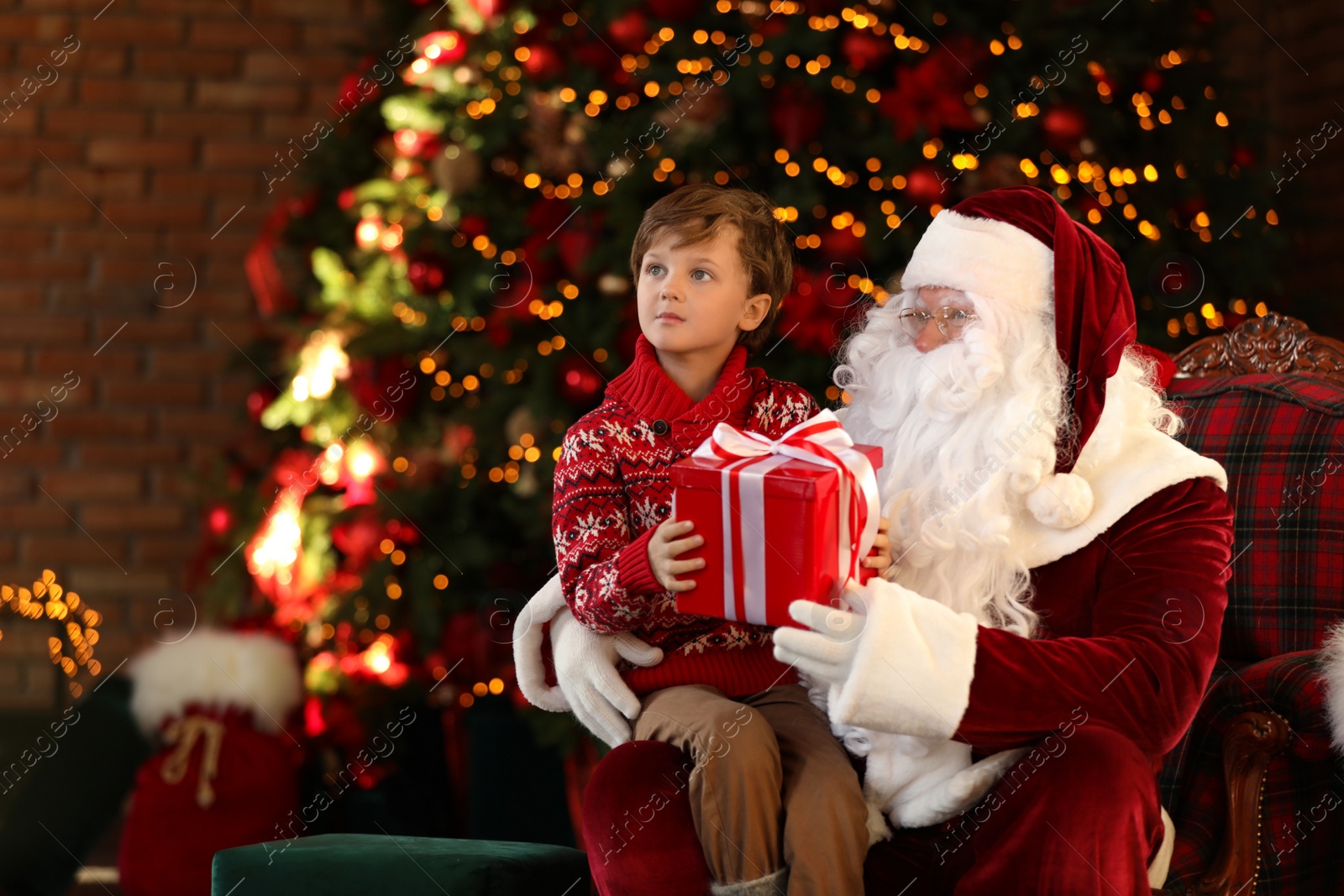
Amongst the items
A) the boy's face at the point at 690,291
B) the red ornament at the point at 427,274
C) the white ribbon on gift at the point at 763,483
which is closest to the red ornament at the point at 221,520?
the red ornament at the point at 427,274

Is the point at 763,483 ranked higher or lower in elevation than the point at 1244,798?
higher

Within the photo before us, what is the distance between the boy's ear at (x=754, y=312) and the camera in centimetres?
190

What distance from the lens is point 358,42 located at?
168 inches

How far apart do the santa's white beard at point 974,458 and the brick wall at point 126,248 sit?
128 inches

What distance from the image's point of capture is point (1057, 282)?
5.66 ft

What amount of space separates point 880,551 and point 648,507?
1.15ft

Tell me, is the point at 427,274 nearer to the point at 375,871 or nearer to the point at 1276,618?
the point at 375,871

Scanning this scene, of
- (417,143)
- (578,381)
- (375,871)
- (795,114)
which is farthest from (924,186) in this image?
(375,871)

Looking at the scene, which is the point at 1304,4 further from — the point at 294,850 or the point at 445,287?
the point at 294,850

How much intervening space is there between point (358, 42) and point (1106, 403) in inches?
131

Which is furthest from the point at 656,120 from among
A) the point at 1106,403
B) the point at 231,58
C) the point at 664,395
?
the point at 231,58

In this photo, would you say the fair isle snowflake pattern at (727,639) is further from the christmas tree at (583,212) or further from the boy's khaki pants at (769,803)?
the christmas tree at (583,212)

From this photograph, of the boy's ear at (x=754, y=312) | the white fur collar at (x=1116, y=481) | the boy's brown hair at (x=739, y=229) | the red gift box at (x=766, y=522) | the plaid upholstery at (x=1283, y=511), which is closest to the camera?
the red gift box at (x=766, y=522)

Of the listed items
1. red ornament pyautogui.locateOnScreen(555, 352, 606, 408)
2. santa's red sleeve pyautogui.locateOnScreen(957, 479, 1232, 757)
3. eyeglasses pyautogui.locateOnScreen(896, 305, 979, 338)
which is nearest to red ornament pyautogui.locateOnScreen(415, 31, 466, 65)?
red ornament pyautogui.locateOnScreen(555, 352, 606, 408)
